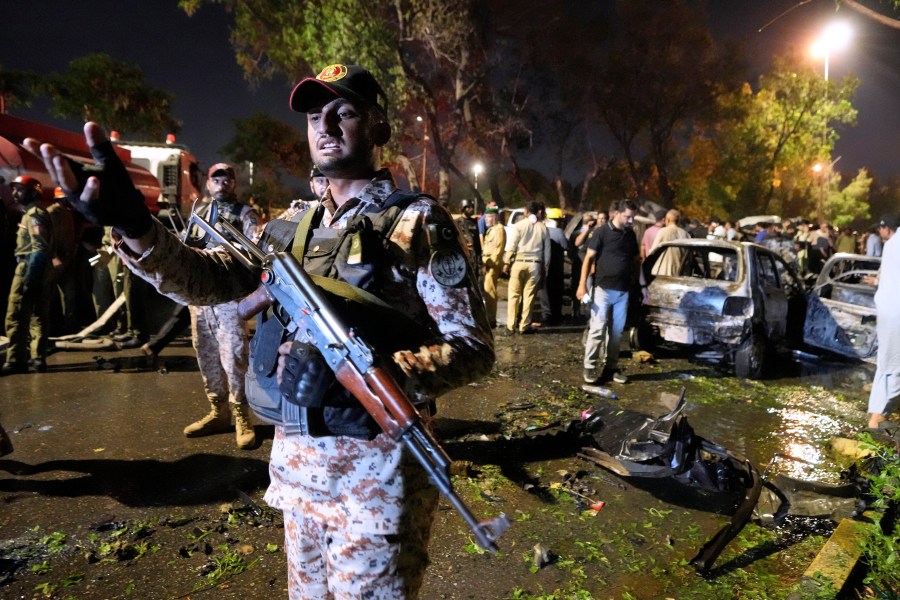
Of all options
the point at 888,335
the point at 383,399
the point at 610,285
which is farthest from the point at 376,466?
the point at 610,285

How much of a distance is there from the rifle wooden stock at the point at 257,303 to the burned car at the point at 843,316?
7781mm

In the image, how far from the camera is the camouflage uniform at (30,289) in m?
5.89

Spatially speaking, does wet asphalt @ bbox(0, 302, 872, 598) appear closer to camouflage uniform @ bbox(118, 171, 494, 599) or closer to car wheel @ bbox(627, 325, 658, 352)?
car wheel @ bbox(627, 325, 658, 352)

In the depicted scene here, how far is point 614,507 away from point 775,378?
15.1 ft

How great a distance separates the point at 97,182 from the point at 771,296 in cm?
793

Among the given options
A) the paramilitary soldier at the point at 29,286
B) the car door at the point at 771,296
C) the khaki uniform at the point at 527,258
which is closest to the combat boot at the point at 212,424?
the paramilitary soldier at the point at 29,286

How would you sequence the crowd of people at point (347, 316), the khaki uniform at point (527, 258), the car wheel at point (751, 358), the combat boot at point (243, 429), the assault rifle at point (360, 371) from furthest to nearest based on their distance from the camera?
the khaki uniform at point (527, 258)
the car wheel at point (751, 358)
the combat boot at point (243, 429)
the crowd of people at point (347, 316)
the assault rifle at point (360, 371)

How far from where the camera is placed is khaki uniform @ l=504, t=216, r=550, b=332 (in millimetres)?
8570

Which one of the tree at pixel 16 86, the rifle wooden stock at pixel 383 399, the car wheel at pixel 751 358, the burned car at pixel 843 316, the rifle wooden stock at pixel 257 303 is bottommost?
the car wheel at pixel 751 358

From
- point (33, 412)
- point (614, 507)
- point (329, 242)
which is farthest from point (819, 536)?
point (33, 412)

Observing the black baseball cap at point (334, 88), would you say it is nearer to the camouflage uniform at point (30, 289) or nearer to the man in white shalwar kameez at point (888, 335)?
the man in white shalwar kameez at point (888, 335)

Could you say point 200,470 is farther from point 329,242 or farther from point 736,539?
point 736,539

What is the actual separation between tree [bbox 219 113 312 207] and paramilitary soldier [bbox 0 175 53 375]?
29.6 m

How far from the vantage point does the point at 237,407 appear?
4316 millimetres
